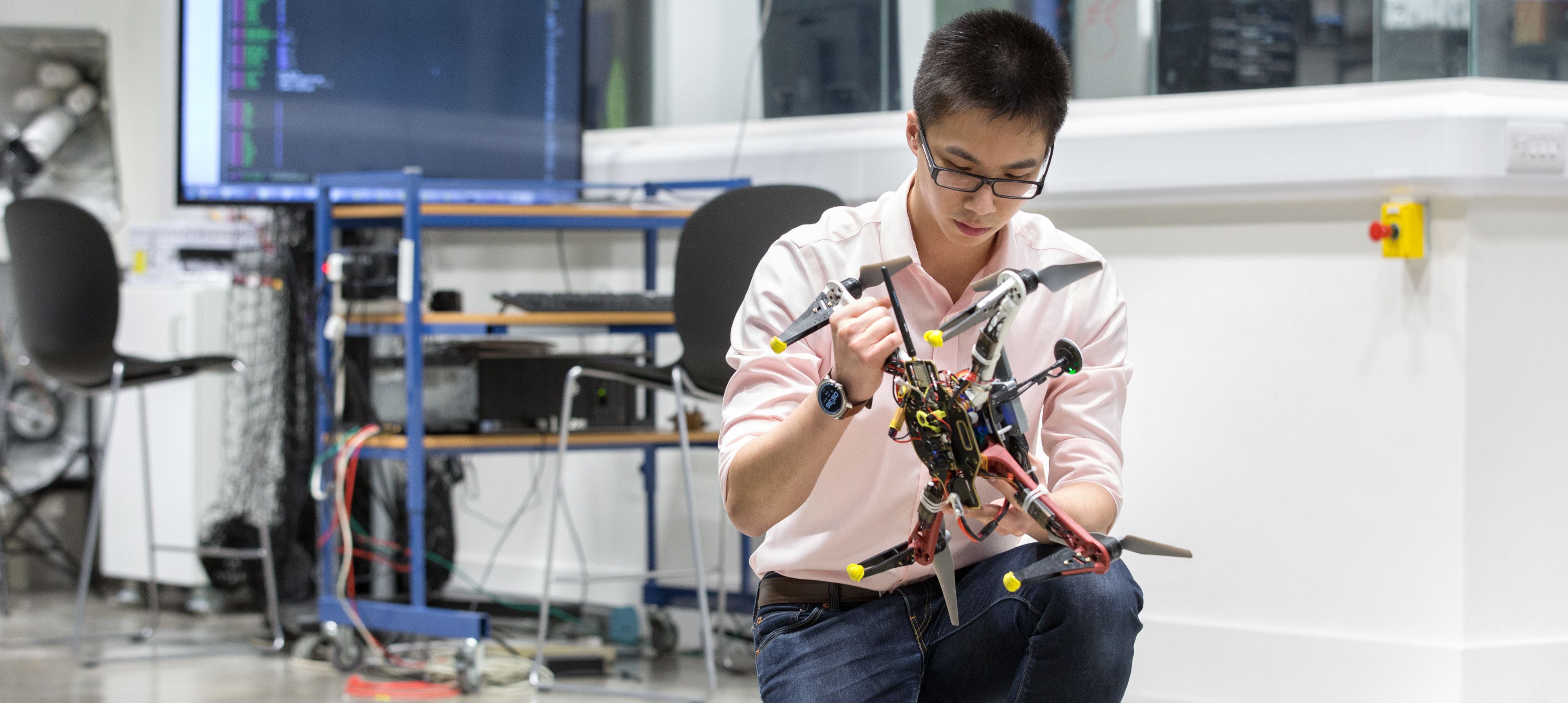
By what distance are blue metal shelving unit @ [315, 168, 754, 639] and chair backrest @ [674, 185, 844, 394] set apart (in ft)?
0.99

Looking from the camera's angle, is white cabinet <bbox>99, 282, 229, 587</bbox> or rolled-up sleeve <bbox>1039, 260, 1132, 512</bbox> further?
white cabinet <bbox>99, 282, 229, 587</bbox>

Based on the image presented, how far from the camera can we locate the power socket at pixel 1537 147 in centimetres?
246

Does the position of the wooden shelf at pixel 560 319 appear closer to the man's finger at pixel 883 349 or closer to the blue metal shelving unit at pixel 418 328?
the blue metal shelving unit at pixel 418 328

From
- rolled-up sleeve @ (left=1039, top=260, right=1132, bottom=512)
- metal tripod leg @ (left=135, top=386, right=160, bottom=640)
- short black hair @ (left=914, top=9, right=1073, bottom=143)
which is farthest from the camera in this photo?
metal tripod leg @ (left=135, top=386, right=160, bottom=640)

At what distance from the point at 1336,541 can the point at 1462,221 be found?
1.93ft

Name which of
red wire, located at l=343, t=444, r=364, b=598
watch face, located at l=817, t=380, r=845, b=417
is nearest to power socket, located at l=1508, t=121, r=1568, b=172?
watch face, located at l=817, t=380, r=845, b=417

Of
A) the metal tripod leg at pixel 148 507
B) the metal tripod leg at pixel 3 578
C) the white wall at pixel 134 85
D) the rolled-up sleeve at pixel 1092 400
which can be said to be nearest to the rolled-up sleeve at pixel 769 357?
the rolled-up sleeve at pixel 1092 400

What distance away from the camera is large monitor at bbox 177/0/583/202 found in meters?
3.32

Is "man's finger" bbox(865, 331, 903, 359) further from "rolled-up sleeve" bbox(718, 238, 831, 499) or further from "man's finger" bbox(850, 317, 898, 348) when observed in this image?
"rolled-up sleeve" bbox(718, 238, 831, 499)

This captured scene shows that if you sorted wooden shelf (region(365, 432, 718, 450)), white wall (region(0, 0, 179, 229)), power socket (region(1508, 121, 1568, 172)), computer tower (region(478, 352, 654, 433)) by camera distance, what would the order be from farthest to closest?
white wall (region(0, 0, 179, 229)) < computer tower (region(478, 352, 654, 433)) < wooden shelf (region(365, 432, 718, 450)) < power socket (region(1508, 121, 1568, 172))

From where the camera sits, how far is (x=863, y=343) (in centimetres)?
120

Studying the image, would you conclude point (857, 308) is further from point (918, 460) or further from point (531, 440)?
point (531, 440)

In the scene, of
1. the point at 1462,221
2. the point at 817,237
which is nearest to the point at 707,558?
the point at 1462,221

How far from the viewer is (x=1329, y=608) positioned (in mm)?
2625
